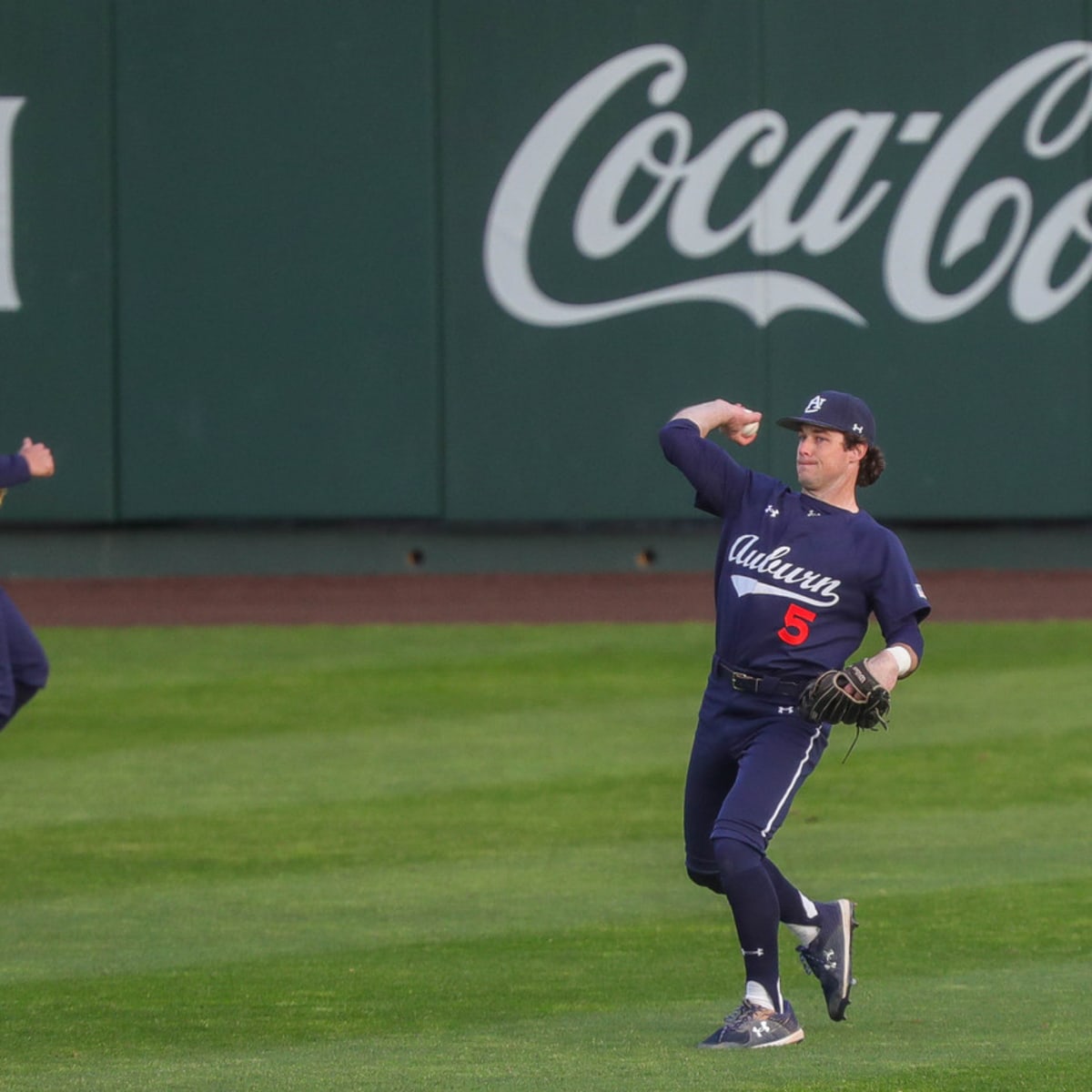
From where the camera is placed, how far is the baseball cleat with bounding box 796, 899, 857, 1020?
22.4 ft

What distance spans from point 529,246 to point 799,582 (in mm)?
12337

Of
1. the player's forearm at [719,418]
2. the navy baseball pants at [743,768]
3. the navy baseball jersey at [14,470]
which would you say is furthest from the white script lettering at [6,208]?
the navy baseball pants at [743,768]

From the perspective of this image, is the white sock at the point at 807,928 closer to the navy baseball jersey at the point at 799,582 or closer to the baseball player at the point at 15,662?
the navy baseball jersey at the point at 799,582

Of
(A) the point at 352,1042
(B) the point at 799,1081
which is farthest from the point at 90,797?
(B) the point at 799,1081

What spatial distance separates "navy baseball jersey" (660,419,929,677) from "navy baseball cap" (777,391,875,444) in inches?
9.6

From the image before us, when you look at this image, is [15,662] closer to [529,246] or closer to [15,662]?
[15,662]

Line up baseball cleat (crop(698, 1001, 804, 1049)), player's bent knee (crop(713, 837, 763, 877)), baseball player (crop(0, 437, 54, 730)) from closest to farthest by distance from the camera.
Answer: baseball cleat (crop(698, 1001, 804, 1049)) < player's bent knee (crop(713, 837, 763, 877)) < baseball player (crop(0, 437, 54, 730))

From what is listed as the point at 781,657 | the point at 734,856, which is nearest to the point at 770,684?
the point at 781,657

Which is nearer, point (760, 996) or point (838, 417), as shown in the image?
point (760, 996)

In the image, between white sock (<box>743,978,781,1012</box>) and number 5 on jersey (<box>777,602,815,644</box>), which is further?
number 5 on jersey (<box>777,602,815,644</box>)

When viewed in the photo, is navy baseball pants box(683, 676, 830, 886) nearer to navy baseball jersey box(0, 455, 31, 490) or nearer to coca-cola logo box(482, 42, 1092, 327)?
navy baseball jersey box(0, 455, 31, 490)

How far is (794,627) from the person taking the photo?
667 cm

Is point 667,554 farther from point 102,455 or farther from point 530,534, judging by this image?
point 102,455

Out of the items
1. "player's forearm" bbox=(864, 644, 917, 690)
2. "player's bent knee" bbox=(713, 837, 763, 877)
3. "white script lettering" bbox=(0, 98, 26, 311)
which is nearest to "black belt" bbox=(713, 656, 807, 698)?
"player's forearm" bbox=(864, 644, 917, 690)
